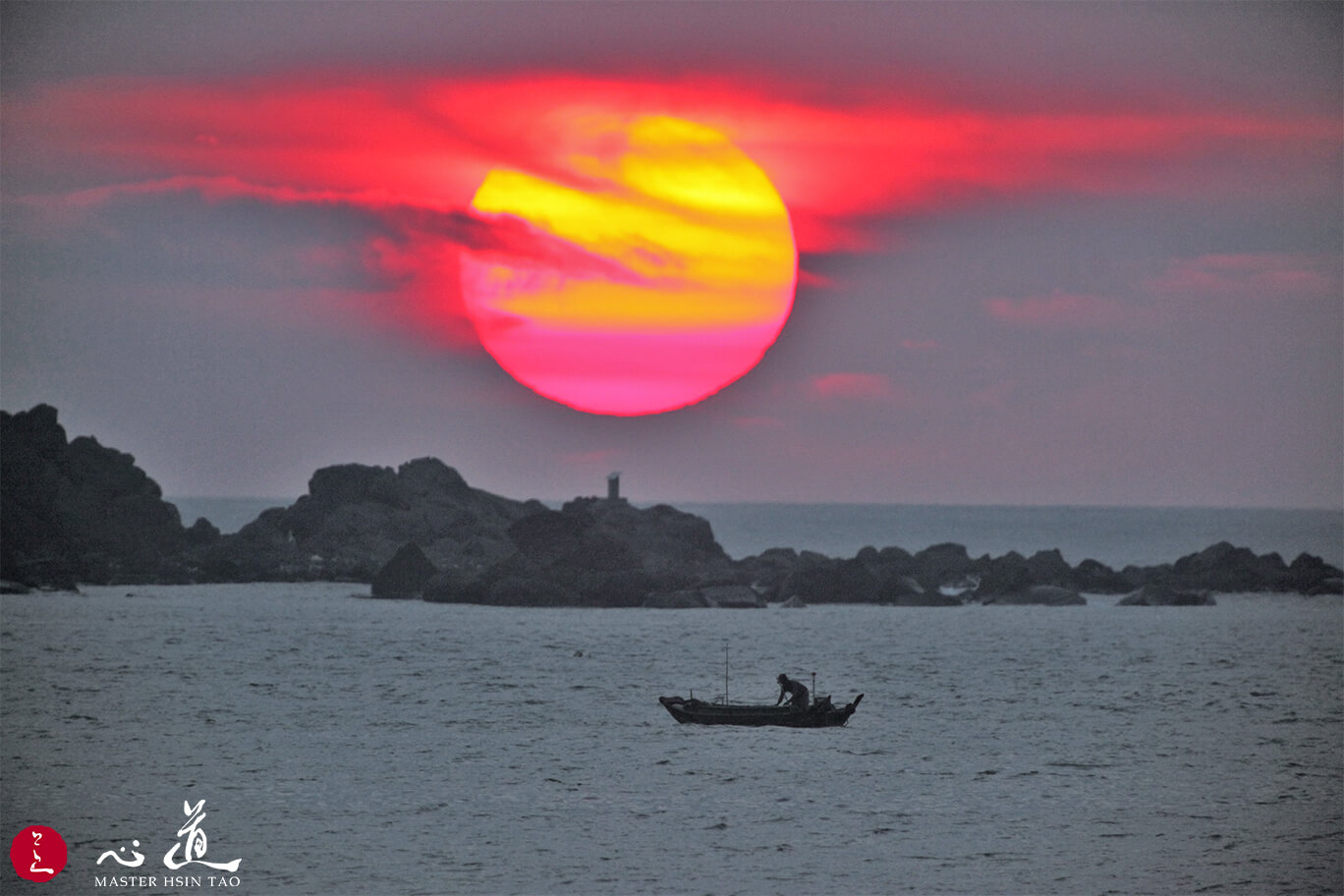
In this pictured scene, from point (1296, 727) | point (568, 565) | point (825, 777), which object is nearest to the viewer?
point (825, 777)

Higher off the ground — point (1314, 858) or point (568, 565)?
point (568, 565)

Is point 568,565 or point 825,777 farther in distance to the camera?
point 568,565

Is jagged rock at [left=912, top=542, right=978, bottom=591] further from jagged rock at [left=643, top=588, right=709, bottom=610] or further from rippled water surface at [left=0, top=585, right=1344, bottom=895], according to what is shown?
rippled water surface at [left=0, top=585, right=1344, bottom=895]

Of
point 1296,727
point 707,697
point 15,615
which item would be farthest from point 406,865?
point 15,615

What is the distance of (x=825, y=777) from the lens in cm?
4128

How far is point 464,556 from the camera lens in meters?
128

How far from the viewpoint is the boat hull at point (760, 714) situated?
160ft

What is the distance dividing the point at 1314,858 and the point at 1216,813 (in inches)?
190

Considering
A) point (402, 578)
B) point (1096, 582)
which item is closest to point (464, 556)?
point (402, 578)

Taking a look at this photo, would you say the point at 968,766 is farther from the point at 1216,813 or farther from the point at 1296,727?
the point at 1296,727

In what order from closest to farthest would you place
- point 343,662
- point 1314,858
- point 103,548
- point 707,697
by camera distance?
1. point 1314,858
2. point 707,697
3. point 343,662
4. point 103,548

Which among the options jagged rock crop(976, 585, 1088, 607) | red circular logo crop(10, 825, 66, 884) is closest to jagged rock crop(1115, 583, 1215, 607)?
jagged rock crop(976, 585, 1088, 607)

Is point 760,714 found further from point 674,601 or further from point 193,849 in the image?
point 674,601

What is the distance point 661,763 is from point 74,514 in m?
89.8
